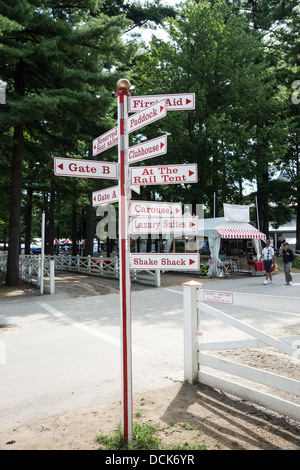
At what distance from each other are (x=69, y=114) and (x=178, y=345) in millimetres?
11337

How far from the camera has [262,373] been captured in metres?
3.78

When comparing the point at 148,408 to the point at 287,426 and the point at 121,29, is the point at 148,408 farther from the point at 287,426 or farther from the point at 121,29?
the point at 121,29

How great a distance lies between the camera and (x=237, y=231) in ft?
67.4

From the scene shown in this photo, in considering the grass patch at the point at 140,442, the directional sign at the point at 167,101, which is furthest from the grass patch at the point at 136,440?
the directional sign at the point at 167,101

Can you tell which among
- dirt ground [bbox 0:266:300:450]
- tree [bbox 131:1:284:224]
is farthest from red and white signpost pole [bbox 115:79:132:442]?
tree [bbox 131:1:284:224]

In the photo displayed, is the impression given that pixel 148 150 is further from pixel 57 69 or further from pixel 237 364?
pixel 57 69

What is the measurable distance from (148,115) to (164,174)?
0.59 m

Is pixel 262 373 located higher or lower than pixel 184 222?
lower

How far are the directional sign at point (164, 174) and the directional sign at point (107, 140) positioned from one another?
352 mm

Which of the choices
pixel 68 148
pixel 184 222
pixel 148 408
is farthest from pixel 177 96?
pixel 68 148

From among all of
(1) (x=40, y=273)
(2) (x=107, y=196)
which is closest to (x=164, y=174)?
(2) (x=107, y=196)

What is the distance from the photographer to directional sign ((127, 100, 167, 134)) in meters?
3.36

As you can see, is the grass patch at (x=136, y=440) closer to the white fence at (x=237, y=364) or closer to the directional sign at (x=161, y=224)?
the white fence at (x=237, y=364)
